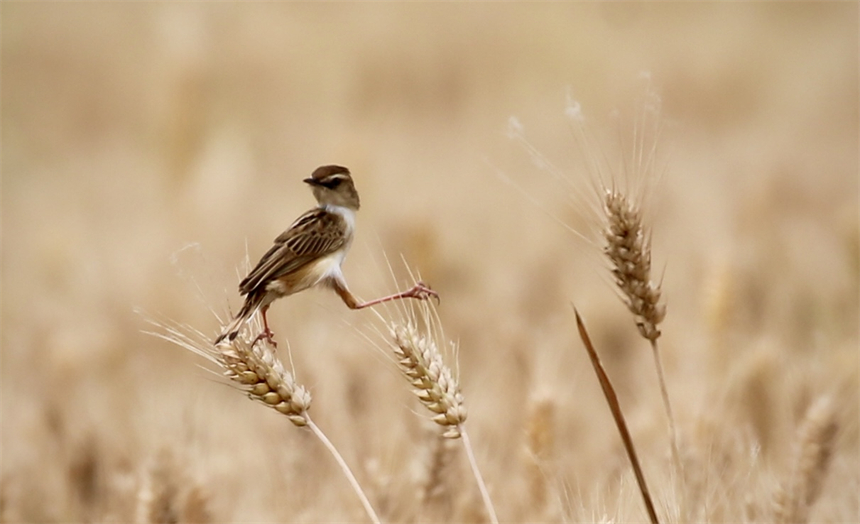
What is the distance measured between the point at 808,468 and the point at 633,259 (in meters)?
1.23

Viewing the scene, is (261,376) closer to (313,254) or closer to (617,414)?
(313,254)

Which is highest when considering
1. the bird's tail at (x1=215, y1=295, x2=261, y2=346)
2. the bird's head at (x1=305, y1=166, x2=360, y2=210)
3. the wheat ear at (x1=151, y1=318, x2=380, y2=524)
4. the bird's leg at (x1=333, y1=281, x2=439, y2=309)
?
the bird's head at (x1=305, y1=166, x2=360, y2=210)

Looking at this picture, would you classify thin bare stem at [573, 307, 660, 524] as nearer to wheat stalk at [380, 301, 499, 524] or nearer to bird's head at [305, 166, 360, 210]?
wheat stalk at [380, 301, 499, 524]

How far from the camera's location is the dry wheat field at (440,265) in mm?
2492

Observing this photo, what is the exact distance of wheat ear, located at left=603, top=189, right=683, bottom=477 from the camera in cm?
166

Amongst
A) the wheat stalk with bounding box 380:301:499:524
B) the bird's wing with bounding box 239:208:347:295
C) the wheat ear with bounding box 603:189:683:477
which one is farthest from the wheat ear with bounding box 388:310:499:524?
the wheat ear with bounding box 603:189:683:477

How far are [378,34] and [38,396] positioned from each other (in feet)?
34.7

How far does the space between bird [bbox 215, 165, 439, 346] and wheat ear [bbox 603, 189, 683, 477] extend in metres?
0.45

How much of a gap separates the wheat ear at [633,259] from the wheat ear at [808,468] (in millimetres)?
1014

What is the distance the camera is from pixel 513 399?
411cm

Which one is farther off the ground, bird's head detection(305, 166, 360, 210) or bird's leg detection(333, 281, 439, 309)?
bird's head detection(305, 166, 360, 210)

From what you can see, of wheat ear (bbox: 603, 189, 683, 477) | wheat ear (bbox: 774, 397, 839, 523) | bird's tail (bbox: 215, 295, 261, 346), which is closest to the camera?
bird's tail (bbox: 215, 295, 261, 346)

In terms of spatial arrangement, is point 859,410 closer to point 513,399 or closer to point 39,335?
point 513,399

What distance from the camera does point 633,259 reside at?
65.9 inches
